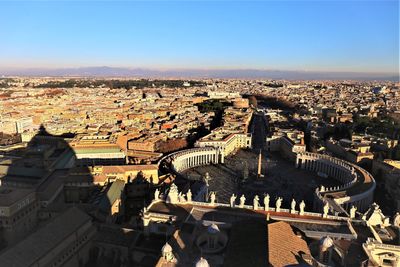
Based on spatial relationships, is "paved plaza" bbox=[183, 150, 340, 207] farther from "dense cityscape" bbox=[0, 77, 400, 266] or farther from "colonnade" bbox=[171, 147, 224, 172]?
"colonnade" bbox=[171, 147, 224, 172]

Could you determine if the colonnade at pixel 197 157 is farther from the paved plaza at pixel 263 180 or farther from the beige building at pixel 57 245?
the beige building at pixel 57 245

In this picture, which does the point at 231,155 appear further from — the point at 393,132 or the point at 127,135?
the point at 393,132

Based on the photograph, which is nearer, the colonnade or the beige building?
the beige building

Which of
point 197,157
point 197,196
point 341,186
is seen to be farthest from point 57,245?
point 197,157

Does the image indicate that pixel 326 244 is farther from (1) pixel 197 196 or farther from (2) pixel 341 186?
(2) pixel 341 186

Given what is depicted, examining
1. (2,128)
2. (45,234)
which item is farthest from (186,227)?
(2,128)

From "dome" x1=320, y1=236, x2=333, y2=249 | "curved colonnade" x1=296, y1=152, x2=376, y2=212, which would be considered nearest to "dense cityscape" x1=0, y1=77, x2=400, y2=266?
"dome" x1=320, y1=236, x2=333, y2=249

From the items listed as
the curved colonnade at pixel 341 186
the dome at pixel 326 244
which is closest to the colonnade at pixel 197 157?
the curved colonnade at pixel 341 186
